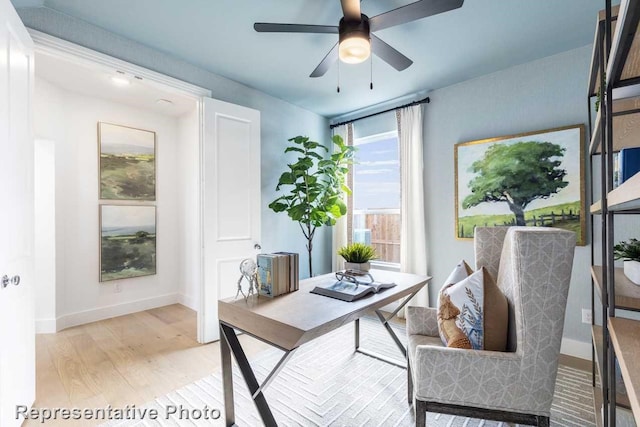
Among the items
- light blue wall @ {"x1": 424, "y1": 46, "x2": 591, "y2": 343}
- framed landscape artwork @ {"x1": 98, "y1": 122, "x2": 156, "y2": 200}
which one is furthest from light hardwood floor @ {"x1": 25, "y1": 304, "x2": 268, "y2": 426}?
light blue wall @ {"x1": 424, "y1": 46, "x2": 591, "y2": 343}

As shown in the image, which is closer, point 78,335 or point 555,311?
point 555,311

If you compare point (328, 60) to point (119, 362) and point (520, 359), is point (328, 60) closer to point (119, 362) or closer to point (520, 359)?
point (520, 359)

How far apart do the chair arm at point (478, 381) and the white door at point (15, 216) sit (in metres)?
2.01

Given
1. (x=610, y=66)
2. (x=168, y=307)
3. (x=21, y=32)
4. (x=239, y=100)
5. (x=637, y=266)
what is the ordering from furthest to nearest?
(x=168, y=307)
(x=239, y=100)
(x=21, y=32)
(x=637, y=266)
(x=610, y=66)

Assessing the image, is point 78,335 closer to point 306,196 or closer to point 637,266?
point 306,196

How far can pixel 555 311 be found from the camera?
1158mm

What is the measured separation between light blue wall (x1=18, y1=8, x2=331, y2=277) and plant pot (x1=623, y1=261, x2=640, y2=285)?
2.97 meters

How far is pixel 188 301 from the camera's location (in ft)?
12.7

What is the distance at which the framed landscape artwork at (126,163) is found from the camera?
11.3 feet

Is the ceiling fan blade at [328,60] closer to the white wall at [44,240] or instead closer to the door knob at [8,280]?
the door knob at [8,280]

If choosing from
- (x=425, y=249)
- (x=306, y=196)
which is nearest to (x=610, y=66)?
(x=425, y=249)

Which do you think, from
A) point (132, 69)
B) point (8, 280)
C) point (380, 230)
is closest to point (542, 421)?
point (8, 280)

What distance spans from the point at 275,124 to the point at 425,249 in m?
2.29

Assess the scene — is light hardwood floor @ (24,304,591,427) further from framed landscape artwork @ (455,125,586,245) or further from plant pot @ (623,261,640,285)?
plant pot @ (623,261,640,285)
